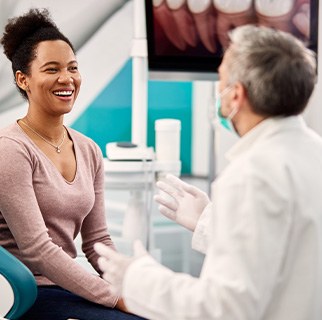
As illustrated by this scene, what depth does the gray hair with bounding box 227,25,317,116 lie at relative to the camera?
56.7 inches

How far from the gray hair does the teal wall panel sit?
2756 mm

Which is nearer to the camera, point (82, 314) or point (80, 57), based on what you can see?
point (82, 314)

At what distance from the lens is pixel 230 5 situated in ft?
10.7

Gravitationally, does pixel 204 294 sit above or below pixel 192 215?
above

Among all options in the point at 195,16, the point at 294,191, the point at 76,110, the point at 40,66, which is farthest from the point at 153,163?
the point at 294,191

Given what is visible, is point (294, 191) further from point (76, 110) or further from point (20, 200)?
point (76, 110)

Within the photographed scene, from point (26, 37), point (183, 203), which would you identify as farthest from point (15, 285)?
point (26, 37)

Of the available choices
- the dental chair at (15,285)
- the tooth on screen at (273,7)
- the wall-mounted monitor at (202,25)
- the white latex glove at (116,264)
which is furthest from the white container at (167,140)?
the white latex glove at (116,264)

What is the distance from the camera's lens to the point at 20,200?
200 centimetres

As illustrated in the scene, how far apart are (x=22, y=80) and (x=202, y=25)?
4.01 ft

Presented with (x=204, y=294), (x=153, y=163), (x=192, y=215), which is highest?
(x=204, y=294)

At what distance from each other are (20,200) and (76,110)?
2.22 m

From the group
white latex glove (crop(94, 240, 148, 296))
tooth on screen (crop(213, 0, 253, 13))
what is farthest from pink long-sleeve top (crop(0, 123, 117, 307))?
tooth on screen (crop(213, 0, 253, 13))

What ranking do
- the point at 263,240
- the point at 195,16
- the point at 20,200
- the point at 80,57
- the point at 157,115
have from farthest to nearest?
1. the point at 157,115
2. the point at 80,57
3. the point at 195,16
4. the point at 20,200
5. the point at 263,240
